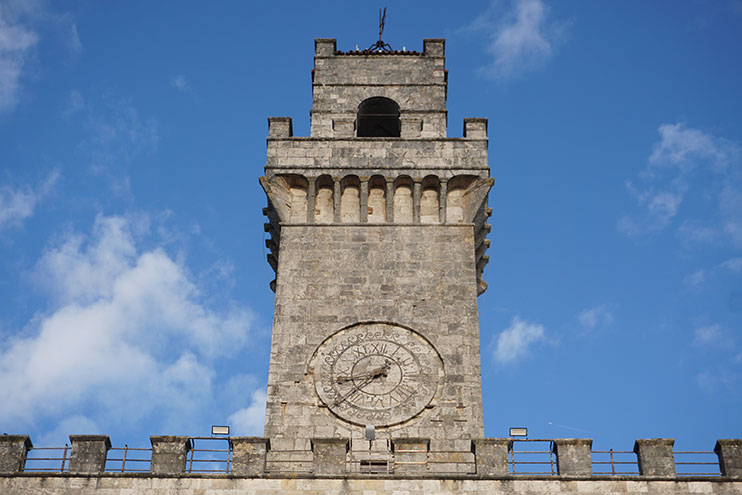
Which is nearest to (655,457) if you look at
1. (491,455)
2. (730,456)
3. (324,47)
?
(730,456)

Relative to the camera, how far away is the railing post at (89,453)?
26.9 m

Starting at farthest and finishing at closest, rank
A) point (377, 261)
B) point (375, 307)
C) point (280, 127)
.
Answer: point (280, 127), point (377, 261), point (375, 307)

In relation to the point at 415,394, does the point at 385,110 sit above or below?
Answer: above

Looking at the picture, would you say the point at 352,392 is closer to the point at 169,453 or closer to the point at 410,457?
the point at 410,457

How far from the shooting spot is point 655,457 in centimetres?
2692

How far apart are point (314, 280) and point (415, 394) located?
4593 millimetres

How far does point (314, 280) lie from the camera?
111 feet

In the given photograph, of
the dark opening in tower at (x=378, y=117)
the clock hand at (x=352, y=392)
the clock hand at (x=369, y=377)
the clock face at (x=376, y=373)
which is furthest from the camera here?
the dark opening in tower at (x=378, y=117)

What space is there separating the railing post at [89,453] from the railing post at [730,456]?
1389cm

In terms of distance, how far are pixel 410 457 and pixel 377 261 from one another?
6.61 m

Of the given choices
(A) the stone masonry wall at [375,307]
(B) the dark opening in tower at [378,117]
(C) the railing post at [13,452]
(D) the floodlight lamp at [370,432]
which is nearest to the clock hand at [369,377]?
(A) the stone masonry wall at [375,307]

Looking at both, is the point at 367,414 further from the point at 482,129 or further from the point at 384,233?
the point at 482,129

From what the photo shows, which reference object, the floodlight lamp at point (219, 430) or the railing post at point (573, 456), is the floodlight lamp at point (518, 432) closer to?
the railing post at point (573, 456)

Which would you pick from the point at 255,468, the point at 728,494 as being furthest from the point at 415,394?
the point at 728,494
